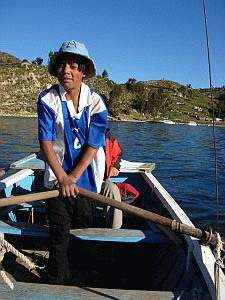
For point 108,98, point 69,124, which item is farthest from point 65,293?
point 108,98

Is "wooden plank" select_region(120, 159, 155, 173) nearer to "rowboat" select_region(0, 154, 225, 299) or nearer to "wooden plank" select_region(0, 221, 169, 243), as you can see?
"rowboat" select_region(0, 154, 225, 299)

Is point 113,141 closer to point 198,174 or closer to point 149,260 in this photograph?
point 149,260

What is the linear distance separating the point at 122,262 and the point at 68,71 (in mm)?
2820

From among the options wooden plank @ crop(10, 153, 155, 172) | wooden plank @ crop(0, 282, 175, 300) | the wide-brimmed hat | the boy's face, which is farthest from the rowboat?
wooden plank @ crop(10, 153, 155, 172)

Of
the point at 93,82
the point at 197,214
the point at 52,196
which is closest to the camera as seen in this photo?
the point at 52,196

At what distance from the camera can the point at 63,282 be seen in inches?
171

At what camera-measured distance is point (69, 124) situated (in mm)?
4285

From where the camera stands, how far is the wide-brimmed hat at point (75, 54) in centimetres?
408

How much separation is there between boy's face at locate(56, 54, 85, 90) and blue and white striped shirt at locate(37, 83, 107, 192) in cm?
11

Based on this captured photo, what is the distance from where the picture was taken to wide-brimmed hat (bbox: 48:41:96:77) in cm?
408

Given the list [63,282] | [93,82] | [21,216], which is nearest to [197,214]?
[21,216]

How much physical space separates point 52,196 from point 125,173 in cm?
511

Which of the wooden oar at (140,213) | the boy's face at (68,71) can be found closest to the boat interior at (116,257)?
the wooden oar at (140,213)

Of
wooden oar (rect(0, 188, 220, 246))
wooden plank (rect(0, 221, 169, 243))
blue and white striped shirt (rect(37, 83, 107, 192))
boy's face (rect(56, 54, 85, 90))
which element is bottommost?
wooden plank (rect(0, 221, 169, 243))
